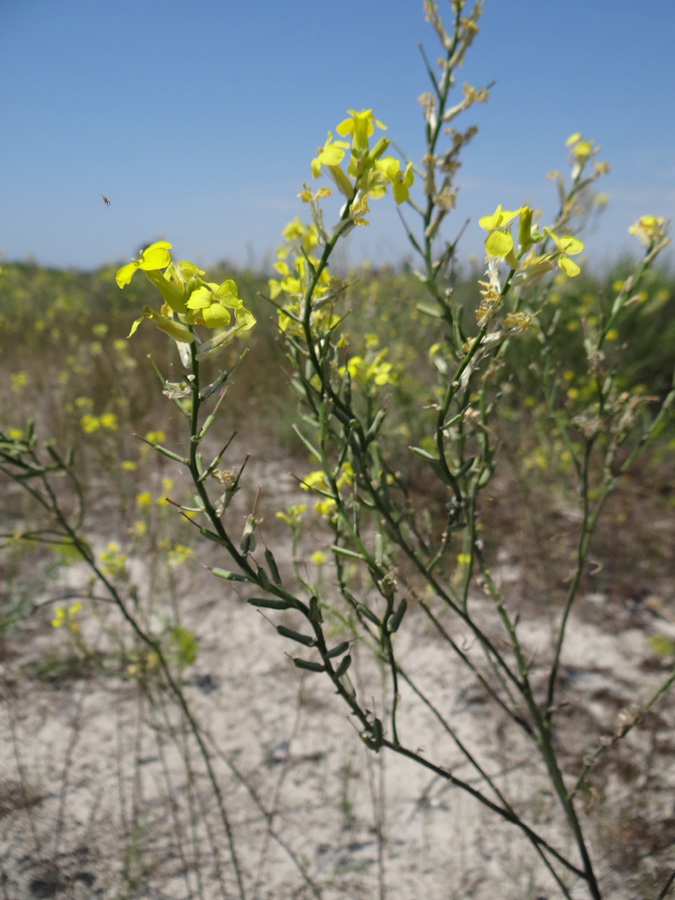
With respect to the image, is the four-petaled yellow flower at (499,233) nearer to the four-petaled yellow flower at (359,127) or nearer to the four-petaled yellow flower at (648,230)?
the four-petaled yellow flower at (359,127)

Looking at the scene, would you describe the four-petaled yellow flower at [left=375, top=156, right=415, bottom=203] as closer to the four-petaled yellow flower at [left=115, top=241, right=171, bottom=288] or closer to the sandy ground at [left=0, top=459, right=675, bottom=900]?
the four-petaled yellow flower at [left=115, top=241, right=171, bottom=288]

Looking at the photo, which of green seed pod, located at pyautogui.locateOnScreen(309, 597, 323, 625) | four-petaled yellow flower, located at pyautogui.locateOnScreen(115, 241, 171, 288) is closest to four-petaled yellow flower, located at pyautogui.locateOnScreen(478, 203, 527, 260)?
four-petaled yellow flower, located at pyautogui.locateOnScreen(115, 241, 171, 288)

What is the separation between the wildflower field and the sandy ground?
11 mm

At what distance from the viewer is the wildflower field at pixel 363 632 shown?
92 cm

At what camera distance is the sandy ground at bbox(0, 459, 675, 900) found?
1.77 m

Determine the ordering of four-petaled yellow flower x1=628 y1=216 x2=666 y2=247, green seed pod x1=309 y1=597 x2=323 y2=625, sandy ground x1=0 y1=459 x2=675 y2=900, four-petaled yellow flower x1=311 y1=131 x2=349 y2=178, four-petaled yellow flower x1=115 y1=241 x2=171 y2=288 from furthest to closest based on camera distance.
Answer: sandy ground x1=0 y1=459 x2=675 y2=900 < four-petaled yellow flower x1=628 y1=216 x2=666 y2=247 < green seed pod x1=309 y1=597 x2=323 y2=625 < four-petaled yellow flower x1=311 y1=131 x2=349 y2=178 < four-petaled yellow flower x1=115 y1=241 x2=171 y2=288

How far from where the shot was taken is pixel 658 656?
2.60 meters

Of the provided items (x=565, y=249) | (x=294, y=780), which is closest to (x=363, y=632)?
(x=294, y=780)

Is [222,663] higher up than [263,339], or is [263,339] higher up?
[263,339]

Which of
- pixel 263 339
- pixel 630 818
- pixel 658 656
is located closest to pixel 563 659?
pixel 658 656

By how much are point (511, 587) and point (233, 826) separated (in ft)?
5.94

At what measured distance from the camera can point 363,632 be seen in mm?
2467

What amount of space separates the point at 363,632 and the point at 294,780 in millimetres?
623

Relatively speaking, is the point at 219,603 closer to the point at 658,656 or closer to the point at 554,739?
the point at 554,739
